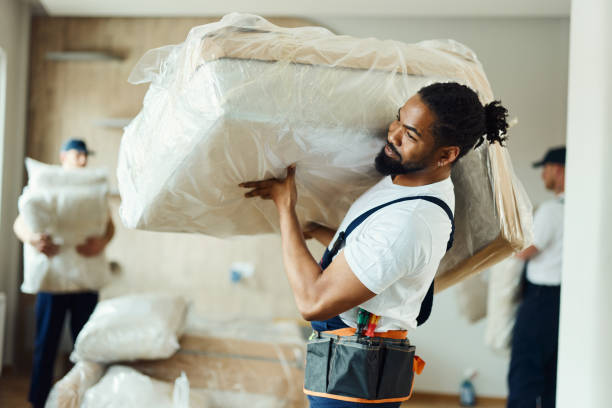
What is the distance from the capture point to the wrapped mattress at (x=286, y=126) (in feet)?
3.56

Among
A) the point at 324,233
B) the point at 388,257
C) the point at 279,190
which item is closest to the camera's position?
the point at 388,257

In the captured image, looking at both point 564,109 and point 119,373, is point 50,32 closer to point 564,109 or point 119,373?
point 119,373

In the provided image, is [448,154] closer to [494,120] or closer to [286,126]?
[494,120]

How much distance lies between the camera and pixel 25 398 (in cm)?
323

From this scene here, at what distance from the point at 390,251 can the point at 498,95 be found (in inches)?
126

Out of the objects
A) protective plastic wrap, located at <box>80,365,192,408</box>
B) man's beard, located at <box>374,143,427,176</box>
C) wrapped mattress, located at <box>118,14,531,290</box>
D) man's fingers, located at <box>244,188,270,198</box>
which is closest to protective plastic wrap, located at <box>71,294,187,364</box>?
protective plastic wrap, located at <box>80,365,192,408</box>

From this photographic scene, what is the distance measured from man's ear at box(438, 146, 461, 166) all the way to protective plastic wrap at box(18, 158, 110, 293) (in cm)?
209

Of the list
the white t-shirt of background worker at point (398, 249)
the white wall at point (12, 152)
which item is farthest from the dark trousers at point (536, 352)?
the white wall at point (12, 152)

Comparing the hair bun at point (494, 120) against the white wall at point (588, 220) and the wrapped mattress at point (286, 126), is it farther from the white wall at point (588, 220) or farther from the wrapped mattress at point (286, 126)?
the white wall at point (588, 220)

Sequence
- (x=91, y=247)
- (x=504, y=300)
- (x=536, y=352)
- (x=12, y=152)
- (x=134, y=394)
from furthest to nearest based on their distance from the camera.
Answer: (x=12, y=152), (x=504, y=300), (x=91, y=247), (x=536, y=352), (x=134, y=394)

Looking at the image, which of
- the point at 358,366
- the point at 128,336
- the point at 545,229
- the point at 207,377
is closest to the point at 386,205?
the point at 358,366

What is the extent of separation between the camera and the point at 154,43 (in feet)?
12.7

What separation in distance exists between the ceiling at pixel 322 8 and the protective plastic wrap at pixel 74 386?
2.36m

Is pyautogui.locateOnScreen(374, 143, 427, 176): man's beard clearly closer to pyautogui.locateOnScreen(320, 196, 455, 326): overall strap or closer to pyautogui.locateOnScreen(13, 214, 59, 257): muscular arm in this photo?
pyautogui.locateOnScreen(320, 196, 455, 326): overall strap
